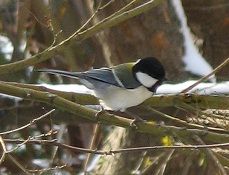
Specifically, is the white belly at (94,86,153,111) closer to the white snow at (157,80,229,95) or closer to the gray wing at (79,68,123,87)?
the gray wing at (79,68,123,87)

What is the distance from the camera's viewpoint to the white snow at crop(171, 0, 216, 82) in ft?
12.3

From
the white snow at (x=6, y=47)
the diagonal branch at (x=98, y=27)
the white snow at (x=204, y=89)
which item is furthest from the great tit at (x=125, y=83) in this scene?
the white snow at (x=6, y=47)

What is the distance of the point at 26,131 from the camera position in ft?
14.1

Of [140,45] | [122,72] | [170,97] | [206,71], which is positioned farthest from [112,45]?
[170,97]

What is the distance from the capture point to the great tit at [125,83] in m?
2.83

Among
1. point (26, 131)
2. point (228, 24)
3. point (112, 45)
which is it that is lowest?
point (26, 131)

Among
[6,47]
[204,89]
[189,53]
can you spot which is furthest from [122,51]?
[6,47]

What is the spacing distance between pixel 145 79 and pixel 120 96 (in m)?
0.15

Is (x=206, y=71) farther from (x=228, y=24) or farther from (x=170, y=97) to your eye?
(x=170, y=97)

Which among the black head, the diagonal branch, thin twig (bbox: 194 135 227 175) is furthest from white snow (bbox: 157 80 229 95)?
the diagonal branch

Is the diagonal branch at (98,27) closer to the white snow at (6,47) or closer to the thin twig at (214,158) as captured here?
the thin twig at (214,158)

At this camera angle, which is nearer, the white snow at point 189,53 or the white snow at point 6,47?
the white snow at point 189,53

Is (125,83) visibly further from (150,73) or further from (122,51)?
(122,51)

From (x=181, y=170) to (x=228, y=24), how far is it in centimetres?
109
